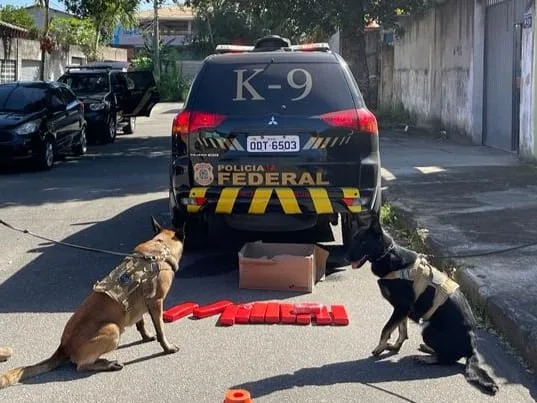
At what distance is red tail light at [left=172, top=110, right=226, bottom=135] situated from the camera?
709cm

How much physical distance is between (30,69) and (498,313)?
25.1m

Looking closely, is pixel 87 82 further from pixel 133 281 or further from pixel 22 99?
pixel 133 281

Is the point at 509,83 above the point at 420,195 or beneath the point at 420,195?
above

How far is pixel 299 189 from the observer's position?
705cm

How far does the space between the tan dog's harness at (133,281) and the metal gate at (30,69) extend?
913 inches

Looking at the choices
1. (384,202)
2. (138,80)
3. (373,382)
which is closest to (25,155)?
(384,202)

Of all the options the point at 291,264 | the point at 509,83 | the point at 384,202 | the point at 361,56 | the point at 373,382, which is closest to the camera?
the point at 373,382

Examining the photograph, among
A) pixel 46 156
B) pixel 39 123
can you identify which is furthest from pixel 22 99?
pixel 46 156

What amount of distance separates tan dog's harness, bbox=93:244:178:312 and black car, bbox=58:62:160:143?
1496 centimetres

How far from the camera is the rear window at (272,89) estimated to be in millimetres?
7172

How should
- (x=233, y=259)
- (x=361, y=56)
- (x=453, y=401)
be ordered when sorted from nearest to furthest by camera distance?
(x=453, y=401)
(x=233, y=259)
(x=361, y=56)

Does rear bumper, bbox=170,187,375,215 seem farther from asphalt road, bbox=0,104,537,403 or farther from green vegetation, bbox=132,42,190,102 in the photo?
green vegetation, bbox=132,42,190,102

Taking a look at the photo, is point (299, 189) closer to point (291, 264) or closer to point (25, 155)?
point (291, 264)

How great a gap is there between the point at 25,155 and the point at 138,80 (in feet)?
27.7
